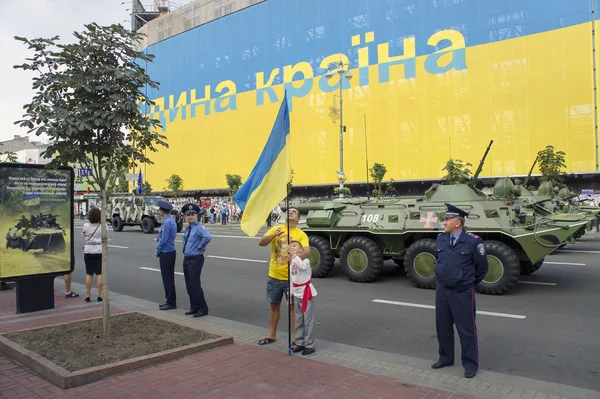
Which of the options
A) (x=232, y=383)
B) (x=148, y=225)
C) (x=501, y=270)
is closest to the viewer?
(x=232, y=383)

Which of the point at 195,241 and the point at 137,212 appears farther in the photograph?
the point at 137,212

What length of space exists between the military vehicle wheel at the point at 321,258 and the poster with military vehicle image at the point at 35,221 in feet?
17.5

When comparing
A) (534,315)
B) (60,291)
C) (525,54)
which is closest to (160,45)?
(525,54)

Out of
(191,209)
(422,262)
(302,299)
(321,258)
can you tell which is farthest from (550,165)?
(302,299)

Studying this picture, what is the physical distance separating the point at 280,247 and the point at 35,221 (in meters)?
4.41

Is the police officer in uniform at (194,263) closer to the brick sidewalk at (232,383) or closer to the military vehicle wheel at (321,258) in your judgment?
the brick sidewalk at (232,383)

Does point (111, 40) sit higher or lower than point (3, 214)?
higher

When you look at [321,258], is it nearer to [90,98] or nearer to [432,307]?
[432,307]

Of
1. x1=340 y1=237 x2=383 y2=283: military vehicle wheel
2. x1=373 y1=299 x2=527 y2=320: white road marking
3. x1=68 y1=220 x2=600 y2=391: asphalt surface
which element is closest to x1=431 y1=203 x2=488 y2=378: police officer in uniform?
x1=68 y1=220 x2=600 y2=391: asphalt surface

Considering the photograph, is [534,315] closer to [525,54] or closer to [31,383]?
[31,383]

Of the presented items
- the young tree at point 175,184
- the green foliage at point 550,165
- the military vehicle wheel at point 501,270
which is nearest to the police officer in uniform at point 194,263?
the military vehicle wheel at point 501,270

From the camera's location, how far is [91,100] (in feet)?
18.4

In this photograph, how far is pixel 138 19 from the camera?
6588 centimetres

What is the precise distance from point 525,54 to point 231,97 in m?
26.8
